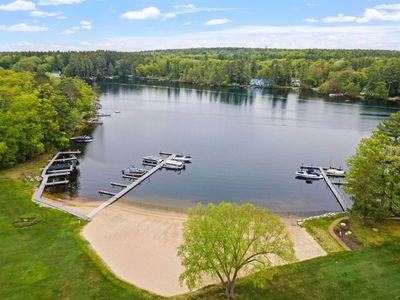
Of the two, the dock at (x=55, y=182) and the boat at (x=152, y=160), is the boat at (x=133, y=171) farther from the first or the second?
the dock at (x=55, y=182)

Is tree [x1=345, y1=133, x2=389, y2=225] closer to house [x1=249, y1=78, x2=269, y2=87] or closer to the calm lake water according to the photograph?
the calm lake water

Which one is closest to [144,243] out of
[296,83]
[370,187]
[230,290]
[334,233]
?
[230,290]

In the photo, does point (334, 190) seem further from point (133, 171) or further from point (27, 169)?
point (27, 169)

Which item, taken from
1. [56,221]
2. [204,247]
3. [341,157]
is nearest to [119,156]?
[56,221]

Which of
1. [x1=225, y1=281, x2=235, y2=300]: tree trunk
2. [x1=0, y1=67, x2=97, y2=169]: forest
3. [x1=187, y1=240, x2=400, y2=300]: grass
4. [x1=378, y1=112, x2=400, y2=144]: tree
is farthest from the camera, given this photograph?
[x1=0, y1=67, x2=97, y2=169]: forest

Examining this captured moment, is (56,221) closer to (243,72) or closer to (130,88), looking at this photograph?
(130,88)

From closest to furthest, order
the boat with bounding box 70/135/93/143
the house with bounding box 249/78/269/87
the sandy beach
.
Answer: the sandy beach
the boat with bounding box 70/135/93/143
the house with bounding box 249/78/269/87

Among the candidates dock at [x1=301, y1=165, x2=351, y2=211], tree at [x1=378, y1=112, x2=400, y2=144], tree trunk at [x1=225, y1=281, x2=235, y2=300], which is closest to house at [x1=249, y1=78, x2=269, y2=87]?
dock at [x1=301, y1=165, x2=351, y2=211]
